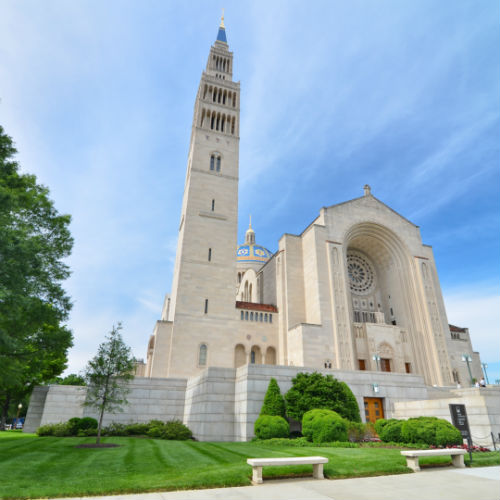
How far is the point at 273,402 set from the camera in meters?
19.2

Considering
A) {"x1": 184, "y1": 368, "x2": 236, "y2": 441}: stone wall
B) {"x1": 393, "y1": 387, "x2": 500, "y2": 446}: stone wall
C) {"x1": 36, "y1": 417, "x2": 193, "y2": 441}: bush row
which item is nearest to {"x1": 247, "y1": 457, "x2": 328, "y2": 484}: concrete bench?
{"x1": 393, "y1": 387, "x2": 500, "y2": 446}: stone wall

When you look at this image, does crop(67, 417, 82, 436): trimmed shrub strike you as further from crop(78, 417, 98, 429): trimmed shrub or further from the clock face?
the clock face

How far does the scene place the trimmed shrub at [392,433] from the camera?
1598cm

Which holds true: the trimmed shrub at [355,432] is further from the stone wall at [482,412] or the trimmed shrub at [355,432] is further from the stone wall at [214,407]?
the stone wall at [214,407]

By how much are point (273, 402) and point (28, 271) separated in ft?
45.0

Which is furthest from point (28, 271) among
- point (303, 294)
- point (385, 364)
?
point (385, 364)

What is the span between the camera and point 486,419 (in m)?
16.2

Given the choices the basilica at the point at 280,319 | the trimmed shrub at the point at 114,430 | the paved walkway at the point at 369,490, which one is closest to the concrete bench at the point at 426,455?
the paved walkway at the point at 369,490

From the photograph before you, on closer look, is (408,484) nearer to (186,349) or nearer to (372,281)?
A: (186,349)

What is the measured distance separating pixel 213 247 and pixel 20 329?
75.2 feet

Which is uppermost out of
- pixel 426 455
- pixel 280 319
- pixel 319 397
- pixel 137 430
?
pixel 280 319

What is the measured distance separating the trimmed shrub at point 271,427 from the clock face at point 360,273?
27.2 metres

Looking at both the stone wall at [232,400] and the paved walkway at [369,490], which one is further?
the stone wall at [232,400]

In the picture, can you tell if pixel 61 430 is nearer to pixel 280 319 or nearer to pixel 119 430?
pixel 119 430
